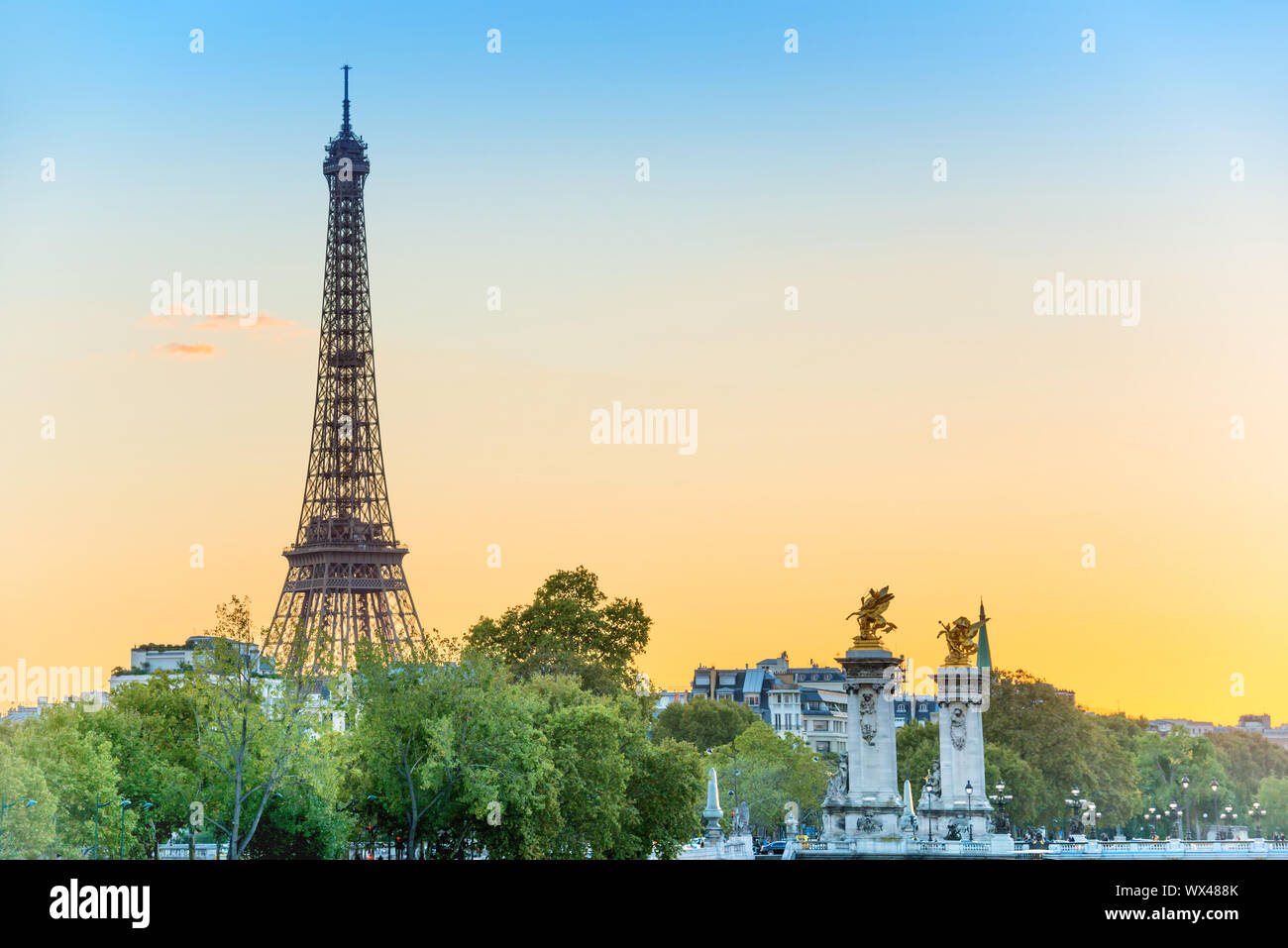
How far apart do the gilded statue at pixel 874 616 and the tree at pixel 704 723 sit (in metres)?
46.0

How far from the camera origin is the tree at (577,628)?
297 feet

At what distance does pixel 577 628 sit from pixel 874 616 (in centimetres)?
1499

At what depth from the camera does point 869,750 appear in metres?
81.8

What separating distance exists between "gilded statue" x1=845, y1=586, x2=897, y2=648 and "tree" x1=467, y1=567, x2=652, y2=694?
39.7ft

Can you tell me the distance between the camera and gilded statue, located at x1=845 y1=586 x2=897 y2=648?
82.8 meters

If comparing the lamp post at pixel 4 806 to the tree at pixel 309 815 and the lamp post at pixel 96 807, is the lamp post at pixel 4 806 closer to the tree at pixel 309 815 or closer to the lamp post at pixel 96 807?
the lamp post at pixel 96 807

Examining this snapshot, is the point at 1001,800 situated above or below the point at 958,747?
below

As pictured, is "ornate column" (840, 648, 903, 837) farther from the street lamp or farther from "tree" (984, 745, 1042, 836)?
the street lamp

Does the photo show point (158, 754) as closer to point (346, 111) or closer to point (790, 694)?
point (346, 111)

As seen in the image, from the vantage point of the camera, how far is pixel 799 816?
122500 mm

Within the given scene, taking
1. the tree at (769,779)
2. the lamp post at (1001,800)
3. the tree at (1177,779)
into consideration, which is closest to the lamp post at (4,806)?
the tree at (769,779)

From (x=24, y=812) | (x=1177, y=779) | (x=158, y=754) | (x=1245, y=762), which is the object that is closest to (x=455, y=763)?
(x=158, y=754)

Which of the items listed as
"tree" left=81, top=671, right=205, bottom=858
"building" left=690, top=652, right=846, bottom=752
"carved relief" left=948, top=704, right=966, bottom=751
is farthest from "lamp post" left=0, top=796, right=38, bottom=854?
"building" left=690, top=652, right=846, bottom=752

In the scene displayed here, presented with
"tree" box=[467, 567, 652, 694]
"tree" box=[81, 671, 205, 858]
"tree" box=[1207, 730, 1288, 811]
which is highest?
"tree" box=[467, 567, 652, 694]
